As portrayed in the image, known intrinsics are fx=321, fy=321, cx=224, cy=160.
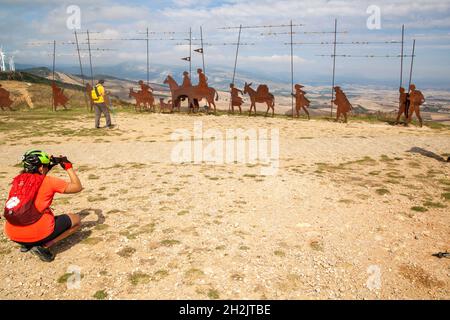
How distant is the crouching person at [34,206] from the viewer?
4.39 metres

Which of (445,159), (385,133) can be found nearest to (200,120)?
(385,133)

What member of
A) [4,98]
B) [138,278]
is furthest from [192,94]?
[138,278]

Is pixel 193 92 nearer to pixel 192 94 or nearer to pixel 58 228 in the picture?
pixel 192 94

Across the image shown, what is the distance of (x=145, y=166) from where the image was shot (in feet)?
31.8

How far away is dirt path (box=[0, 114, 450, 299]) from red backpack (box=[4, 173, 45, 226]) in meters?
0.75

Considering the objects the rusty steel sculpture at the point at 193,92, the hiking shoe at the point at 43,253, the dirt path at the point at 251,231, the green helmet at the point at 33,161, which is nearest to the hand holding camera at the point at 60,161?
the green helmet at the point at 33,161

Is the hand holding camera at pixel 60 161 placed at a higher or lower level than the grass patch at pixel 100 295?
higher

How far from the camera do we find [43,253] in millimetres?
4613

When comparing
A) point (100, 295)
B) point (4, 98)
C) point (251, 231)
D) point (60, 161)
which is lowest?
point (100, 295)

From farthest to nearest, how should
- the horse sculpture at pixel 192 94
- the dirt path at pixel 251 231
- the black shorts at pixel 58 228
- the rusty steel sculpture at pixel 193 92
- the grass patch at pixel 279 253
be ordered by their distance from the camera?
the horse sculpture at pixel 192 94
the rusty steel sculpture at pixel 193 92
the grass patch at pixel 279 253
the black shorts at pixel 58 228
the dirt path at pixel 251 231

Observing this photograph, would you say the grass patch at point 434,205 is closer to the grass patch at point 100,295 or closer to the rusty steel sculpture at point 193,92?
the grass patch at point 100,295

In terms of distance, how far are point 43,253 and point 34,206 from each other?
71cm

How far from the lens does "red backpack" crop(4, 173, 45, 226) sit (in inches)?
172

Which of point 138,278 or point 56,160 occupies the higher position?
point 56,160
